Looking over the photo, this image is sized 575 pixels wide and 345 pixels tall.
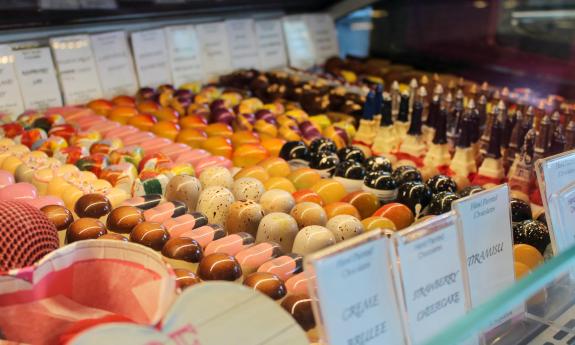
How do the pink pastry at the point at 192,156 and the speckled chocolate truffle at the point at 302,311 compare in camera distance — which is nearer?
Answer: the speckled chocolate truffle at the point at 302,311

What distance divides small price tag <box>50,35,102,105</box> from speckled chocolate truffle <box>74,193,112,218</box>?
1050 mm

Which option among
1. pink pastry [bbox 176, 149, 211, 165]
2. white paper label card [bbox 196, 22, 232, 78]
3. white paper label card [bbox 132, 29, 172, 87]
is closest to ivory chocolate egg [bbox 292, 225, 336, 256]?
pink pastry [bbox 176, 149, 211, 165]

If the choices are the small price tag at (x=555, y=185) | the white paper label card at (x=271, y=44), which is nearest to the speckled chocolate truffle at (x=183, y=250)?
the small price tag at (x=555, y=185)

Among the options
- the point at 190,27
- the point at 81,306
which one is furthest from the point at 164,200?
the point at 190,27

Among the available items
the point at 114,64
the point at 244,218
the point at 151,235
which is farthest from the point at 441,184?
the point at 114,64

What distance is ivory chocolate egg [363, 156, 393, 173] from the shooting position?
73.3 inches

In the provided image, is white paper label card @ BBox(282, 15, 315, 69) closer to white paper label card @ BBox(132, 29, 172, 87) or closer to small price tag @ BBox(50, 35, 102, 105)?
white paper label card @ BBox(132, 29, 172, 87)

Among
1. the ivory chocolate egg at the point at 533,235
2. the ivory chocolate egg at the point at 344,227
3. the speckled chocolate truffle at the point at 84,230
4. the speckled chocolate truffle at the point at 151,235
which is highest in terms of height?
the speckled chocolate truffle at the point at 84,230

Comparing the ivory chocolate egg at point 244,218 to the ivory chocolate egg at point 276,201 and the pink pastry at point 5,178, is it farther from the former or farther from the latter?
the pink pastry at point 5,178

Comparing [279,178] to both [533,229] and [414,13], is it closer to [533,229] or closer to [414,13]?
[533,229]

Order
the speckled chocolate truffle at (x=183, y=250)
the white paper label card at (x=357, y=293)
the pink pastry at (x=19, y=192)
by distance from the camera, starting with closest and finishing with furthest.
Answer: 1. the white paper label card at (x=357, y=293)
2. the speckled chocolate truffle at (x=183, y=250)
3. the pink pastry at (x=19, y=192)

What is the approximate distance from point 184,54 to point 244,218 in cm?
154

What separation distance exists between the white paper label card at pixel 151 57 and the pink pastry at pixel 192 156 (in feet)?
2.79

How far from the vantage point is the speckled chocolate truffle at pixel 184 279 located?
1148 mm
